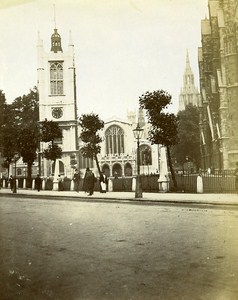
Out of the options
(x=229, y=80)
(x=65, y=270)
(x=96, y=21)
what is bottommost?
(x=65, y=270)

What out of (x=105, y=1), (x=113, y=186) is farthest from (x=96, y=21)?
(x=113, y=186)

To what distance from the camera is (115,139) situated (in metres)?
55.0

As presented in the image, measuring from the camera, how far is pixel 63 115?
49406 millimetres

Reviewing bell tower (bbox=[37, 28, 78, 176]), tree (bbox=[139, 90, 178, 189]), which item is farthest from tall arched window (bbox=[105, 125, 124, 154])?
tree (bbox=[139, 90, 178, 189])

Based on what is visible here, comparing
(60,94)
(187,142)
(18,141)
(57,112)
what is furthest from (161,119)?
(60,94)

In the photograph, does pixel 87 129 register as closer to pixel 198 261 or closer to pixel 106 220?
pixel 106 220

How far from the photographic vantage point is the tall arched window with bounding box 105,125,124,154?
5475 cm

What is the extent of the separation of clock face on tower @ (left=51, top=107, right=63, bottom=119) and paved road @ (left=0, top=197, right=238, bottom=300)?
42228mm

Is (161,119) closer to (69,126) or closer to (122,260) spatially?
(122,260)

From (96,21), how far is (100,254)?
3.70 m

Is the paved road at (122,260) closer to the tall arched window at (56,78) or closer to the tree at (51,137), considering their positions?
the tree at (51,137)

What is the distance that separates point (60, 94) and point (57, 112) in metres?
2.69

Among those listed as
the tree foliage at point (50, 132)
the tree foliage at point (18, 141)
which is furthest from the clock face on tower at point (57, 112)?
the tree foliage at point (50, 132)

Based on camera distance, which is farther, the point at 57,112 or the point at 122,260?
the point at 57,112
